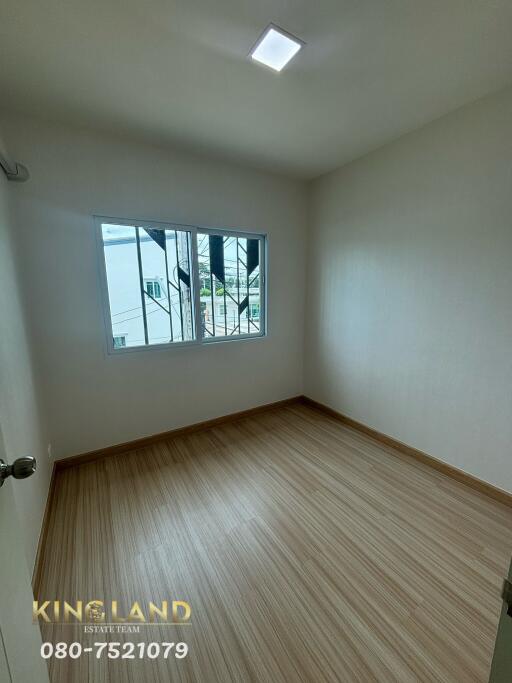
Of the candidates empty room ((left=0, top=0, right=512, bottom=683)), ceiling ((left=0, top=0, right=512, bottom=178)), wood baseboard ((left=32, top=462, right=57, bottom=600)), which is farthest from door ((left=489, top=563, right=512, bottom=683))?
ceiling ((left=0, top=0, right=512, bottom=178))

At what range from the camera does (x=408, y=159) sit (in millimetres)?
2162

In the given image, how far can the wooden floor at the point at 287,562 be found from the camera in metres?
1.06

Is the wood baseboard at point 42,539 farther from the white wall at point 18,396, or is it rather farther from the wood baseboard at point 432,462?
the wood baseboard at point 432,462

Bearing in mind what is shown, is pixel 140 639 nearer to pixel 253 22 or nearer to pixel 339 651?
pixel 339 651

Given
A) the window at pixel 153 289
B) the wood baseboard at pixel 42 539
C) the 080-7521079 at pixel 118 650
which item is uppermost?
the window at pixel 153 289

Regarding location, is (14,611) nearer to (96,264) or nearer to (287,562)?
(287,562)

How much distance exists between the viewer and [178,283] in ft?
8.37

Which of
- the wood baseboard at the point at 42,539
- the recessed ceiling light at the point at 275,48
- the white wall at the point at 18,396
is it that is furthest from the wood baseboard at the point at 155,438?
the recessed ceiling light at the point at 275,48

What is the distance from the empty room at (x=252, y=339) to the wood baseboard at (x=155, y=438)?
0.08 feet

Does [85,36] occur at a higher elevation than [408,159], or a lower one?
higher

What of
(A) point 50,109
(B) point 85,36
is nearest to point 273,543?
(B) point 85,36

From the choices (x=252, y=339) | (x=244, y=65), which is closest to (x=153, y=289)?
(x=252, y=339)

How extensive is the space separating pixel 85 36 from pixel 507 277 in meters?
2.68

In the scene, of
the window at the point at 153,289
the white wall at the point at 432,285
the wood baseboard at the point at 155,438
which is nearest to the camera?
the white wall at the point at 432,285
